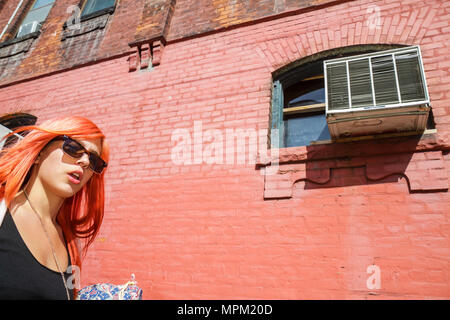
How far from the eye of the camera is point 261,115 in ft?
12.6

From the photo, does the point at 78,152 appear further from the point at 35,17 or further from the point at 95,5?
the point at 35,17

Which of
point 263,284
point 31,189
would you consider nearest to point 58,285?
point 31,189

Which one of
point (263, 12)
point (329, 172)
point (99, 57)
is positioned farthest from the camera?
point (99, 57)

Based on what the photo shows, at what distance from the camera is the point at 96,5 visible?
7.02m

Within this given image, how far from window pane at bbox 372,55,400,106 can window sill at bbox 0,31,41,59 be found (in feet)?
24.0

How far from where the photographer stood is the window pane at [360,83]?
118 inches

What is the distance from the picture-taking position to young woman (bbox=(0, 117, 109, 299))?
52.4 inches

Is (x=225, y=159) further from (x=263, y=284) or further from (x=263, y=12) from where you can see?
(x=263, y=12)

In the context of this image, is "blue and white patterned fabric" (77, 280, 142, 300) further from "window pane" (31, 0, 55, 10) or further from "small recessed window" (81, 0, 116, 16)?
"window pane" (31, 0, 55, 10)

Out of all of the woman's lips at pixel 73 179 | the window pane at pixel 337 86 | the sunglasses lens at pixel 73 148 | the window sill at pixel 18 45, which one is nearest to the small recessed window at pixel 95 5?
the window sill at pixel 18 45

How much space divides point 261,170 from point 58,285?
2.46m

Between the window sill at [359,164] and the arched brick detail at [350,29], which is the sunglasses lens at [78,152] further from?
the arched brick detail at [350,29]

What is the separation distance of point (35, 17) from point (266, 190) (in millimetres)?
8303

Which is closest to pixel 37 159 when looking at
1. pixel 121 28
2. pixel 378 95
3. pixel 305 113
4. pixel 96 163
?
pixel 96 163
